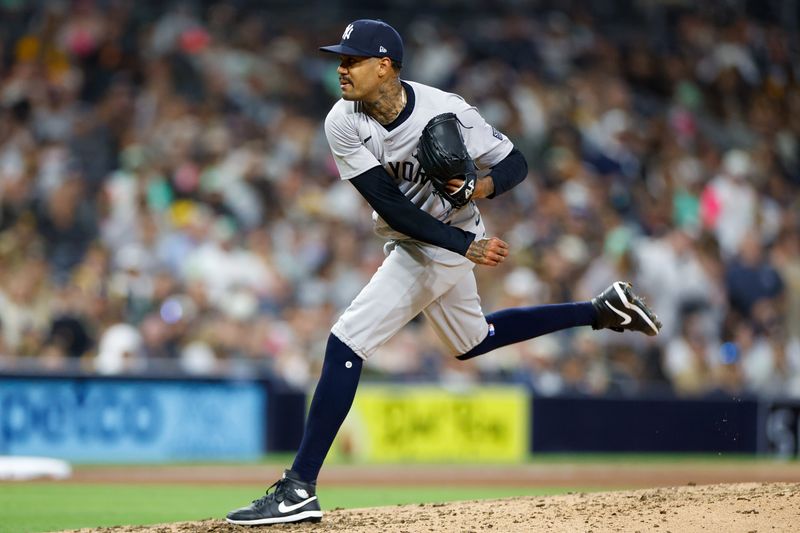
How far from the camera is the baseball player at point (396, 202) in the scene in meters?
5.44

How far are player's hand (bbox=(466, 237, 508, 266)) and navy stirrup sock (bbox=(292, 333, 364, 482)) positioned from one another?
0.73 meters

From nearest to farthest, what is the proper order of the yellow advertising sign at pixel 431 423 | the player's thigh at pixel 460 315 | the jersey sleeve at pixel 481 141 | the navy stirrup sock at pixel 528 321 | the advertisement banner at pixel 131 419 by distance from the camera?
the jersey sleeve at pixel 481 141 < the player's thigh at pixel 460 315 < the navy stirrup sock at pixel 528 321 < the advertisement banner at pixel 131 419 < the yellow advertising sign at pixel 431 423

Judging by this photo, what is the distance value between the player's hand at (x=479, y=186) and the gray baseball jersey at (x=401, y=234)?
17 cm

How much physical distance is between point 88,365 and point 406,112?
6.69 m

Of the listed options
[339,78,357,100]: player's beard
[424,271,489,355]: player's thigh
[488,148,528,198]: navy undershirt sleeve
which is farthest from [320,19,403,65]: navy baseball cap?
[424,271,489,355]: player's thigh

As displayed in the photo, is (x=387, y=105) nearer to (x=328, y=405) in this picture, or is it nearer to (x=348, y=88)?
(x=348, y=88)

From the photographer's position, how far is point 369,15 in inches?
638

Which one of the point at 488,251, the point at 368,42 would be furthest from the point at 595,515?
the point at 368,42

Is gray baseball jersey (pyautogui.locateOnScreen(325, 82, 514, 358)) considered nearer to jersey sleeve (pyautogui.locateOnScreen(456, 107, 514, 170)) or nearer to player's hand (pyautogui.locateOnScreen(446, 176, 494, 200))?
jersey sleeve (pyautogui.locateOnScreen(456, 107, 514, 170))

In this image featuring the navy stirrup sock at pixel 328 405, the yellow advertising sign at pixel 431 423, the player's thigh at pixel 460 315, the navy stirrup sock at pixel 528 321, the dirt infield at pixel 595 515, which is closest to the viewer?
the dirt infield at pixel 595 515

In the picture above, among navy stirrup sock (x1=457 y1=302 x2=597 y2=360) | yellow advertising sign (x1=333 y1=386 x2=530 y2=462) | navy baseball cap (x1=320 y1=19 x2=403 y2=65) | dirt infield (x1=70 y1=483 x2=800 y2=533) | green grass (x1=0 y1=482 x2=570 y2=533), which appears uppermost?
navy baseball cap (x1=320 y1=19 x2=403 y2=65)

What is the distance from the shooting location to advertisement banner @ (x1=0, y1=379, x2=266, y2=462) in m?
11.0

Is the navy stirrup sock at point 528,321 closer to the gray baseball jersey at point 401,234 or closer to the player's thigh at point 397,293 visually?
the gray baseball jersey at point 401,234

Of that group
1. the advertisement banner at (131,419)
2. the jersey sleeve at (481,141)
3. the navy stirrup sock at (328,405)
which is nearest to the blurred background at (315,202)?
the advertisement banner at (131,419)
